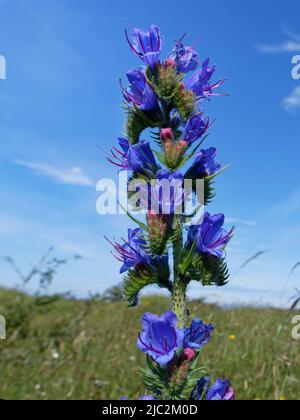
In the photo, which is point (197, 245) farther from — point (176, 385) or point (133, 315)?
point (133, 315)

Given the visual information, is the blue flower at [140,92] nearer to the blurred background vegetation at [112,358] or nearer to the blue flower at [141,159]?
the blue flower at [141,159]

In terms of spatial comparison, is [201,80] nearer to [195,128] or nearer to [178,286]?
[195,128]

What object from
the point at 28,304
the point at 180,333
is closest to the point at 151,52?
the point at 180,333

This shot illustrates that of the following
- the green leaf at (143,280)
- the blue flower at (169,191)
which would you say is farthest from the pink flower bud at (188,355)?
the blue flower at (169,191)

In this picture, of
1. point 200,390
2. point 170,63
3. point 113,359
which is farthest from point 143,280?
point 113,359

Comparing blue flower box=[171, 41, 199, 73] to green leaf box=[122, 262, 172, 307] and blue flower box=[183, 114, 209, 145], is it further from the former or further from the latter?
green leaf box=[122, 262, 172, 307]

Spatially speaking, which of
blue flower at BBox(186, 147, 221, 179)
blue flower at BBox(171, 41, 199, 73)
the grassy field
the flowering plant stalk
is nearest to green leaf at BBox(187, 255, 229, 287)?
the flowering plant stalk

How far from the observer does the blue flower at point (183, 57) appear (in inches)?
137

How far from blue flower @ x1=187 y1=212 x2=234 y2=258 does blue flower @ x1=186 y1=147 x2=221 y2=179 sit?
1.22ft

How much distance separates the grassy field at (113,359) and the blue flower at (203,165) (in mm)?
3237

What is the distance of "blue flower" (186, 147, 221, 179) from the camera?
3.26 metres

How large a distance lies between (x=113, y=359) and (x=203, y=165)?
5874 millimetres

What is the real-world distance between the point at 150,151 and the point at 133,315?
11.1 metres
